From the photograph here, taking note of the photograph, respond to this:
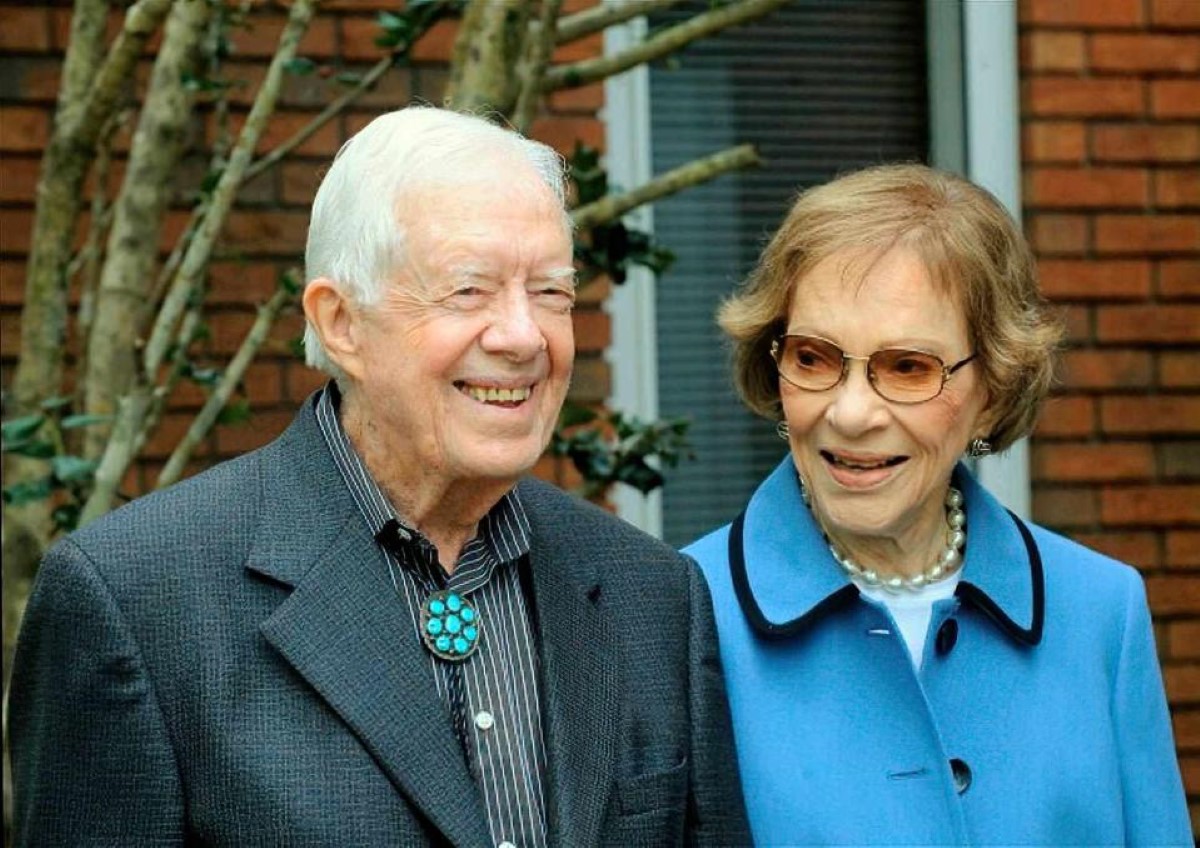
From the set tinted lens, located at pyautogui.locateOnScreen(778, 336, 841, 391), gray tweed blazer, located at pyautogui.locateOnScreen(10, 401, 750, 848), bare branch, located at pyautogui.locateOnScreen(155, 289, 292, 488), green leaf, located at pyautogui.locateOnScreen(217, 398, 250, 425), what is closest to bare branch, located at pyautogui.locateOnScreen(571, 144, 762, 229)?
bare branch, located at pyautogui.locateOnScreen(155, 289, 292, 488)

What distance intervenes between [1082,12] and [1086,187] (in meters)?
0.46

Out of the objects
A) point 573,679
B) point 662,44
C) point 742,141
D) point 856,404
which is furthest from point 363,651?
point 742,141

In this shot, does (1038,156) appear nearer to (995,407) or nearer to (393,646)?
(995,407)

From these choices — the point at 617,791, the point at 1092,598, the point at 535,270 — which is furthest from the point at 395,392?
the point at 1092,598

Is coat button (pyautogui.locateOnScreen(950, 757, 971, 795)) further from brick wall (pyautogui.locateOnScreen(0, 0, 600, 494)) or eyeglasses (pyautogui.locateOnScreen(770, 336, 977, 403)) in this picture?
brick wall (pyautogui.locateOnScreen(0, 0, 600, 494))

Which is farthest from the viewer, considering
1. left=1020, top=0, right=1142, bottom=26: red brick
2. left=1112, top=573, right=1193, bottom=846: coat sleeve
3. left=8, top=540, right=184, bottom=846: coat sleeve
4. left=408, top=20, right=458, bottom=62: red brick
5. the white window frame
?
left=1020, top=0, right=1142, bottom=26: red brick

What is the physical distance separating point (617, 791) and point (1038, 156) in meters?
3.28

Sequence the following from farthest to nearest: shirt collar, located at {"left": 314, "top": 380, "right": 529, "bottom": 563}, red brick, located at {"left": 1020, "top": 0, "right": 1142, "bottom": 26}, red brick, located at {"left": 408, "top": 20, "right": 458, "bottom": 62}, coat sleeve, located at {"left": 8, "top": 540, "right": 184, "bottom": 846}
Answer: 1. red brick, located at {"left": 1020, "top": 0, "right": 1142, "bottom": 26}
2. red brick, located at {"left": 408, "top": 20, "right": 458, "bottom": 62}
3. shirt collar, located at {"left": 314, "top": 380, "right": 529, "bottom": 563}
4. coat sleeve, located at {"left": 8, "top": 540, "right": 184, "bottom": 846}

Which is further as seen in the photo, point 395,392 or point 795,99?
point 795,99


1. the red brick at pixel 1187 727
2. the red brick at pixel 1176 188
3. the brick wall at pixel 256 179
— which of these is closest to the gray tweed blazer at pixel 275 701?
the brick wall at pixel 256 179

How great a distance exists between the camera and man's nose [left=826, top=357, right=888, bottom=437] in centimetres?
282

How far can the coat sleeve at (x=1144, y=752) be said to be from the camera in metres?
2.92

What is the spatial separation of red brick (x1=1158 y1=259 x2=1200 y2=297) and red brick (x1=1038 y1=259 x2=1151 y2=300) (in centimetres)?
4

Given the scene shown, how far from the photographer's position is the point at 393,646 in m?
2.47
